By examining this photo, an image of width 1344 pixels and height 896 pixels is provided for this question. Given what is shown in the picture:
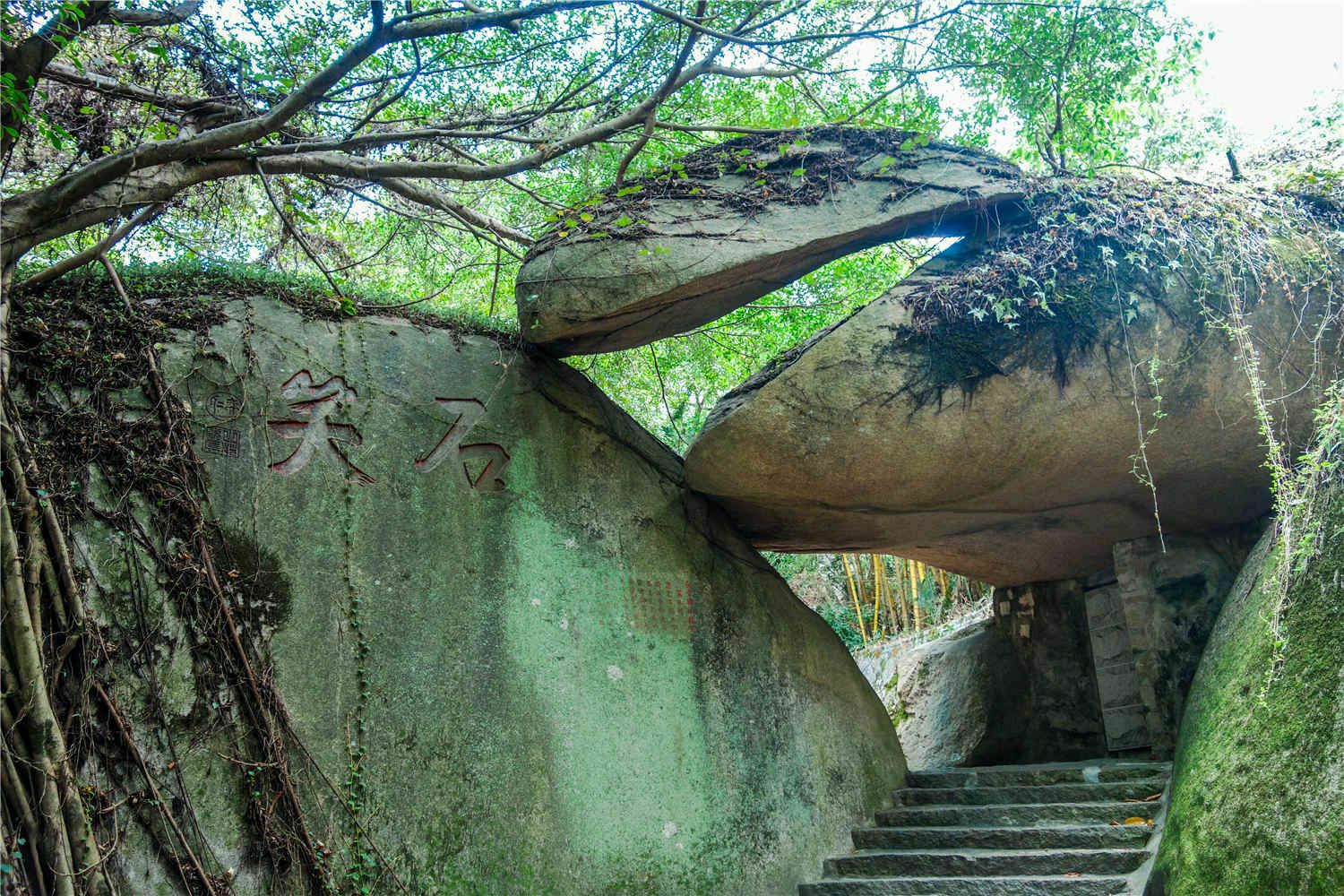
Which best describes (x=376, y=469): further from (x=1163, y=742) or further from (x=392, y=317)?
(x=1163, y=742)

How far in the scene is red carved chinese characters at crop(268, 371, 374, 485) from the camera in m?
4.37

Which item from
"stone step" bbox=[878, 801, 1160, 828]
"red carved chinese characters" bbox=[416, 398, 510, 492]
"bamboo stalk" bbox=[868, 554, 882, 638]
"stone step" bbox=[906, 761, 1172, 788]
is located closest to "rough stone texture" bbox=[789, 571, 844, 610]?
"bamboo stalk" bbox=[868, 554, 882, 638]

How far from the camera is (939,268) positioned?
5457mm

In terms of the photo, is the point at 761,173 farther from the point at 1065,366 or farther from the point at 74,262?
the point at 74,262

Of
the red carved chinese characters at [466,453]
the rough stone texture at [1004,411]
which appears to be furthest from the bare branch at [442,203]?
the rough stone texture at [1004,411]

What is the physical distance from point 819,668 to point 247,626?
3264 mm

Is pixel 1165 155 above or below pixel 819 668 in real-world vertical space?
above

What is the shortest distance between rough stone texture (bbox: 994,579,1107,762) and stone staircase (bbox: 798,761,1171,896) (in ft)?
4.53

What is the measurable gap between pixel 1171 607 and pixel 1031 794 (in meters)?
1.54

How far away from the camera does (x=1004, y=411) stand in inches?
201

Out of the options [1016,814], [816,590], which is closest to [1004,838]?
[1016,814]

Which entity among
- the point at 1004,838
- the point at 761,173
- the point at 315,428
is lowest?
the point at 1004,838

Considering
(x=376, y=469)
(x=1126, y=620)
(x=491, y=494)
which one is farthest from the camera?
(x=1126, y=620)

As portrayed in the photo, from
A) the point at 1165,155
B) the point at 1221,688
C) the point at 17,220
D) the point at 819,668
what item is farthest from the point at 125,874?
the point at 1165,155
